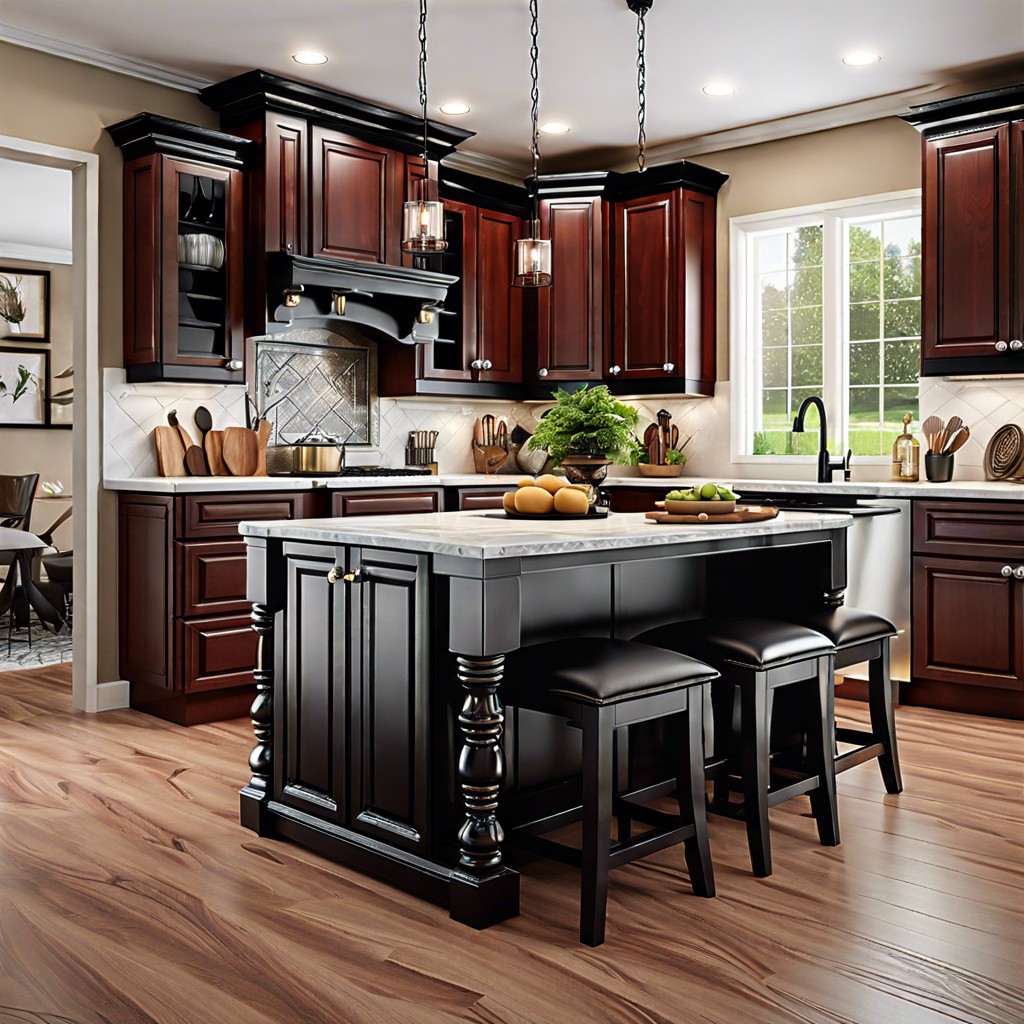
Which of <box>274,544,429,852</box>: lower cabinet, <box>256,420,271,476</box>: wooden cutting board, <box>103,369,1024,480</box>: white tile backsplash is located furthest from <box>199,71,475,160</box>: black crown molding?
<box>274,544,429,852</box>: lower cabinet

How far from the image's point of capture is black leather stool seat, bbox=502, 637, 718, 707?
2416 millimetres

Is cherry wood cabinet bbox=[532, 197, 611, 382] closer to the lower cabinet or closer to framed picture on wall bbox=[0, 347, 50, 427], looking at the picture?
the lower cabinet

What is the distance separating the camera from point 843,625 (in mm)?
3248

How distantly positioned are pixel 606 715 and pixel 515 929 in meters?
0.52

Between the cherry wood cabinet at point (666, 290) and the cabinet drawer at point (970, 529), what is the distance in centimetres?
163

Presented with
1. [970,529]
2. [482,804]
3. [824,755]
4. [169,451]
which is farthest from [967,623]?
[169,451]

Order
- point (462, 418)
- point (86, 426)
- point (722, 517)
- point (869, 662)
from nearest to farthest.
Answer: point (722, 517) → point (869, 662) → point (86, 426) → point (462, 418)

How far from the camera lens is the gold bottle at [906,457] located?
200 inches

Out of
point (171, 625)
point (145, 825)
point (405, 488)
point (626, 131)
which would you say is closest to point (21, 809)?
point (145, 825)

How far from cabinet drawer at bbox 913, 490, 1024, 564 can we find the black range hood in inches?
100

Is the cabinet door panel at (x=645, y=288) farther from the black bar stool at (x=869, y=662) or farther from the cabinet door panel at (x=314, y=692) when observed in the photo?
the cabinet door panel at (x=314, y=692)

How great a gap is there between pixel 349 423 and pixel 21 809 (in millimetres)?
2926

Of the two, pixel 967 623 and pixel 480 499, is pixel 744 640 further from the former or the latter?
pixel 480 499

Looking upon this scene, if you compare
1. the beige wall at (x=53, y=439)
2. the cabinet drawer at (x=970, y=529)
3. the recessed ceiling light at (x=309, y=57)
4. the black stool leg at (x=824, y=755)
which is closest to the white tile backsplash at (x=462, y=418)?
the cabinet drawer at (x=970, y=529)
